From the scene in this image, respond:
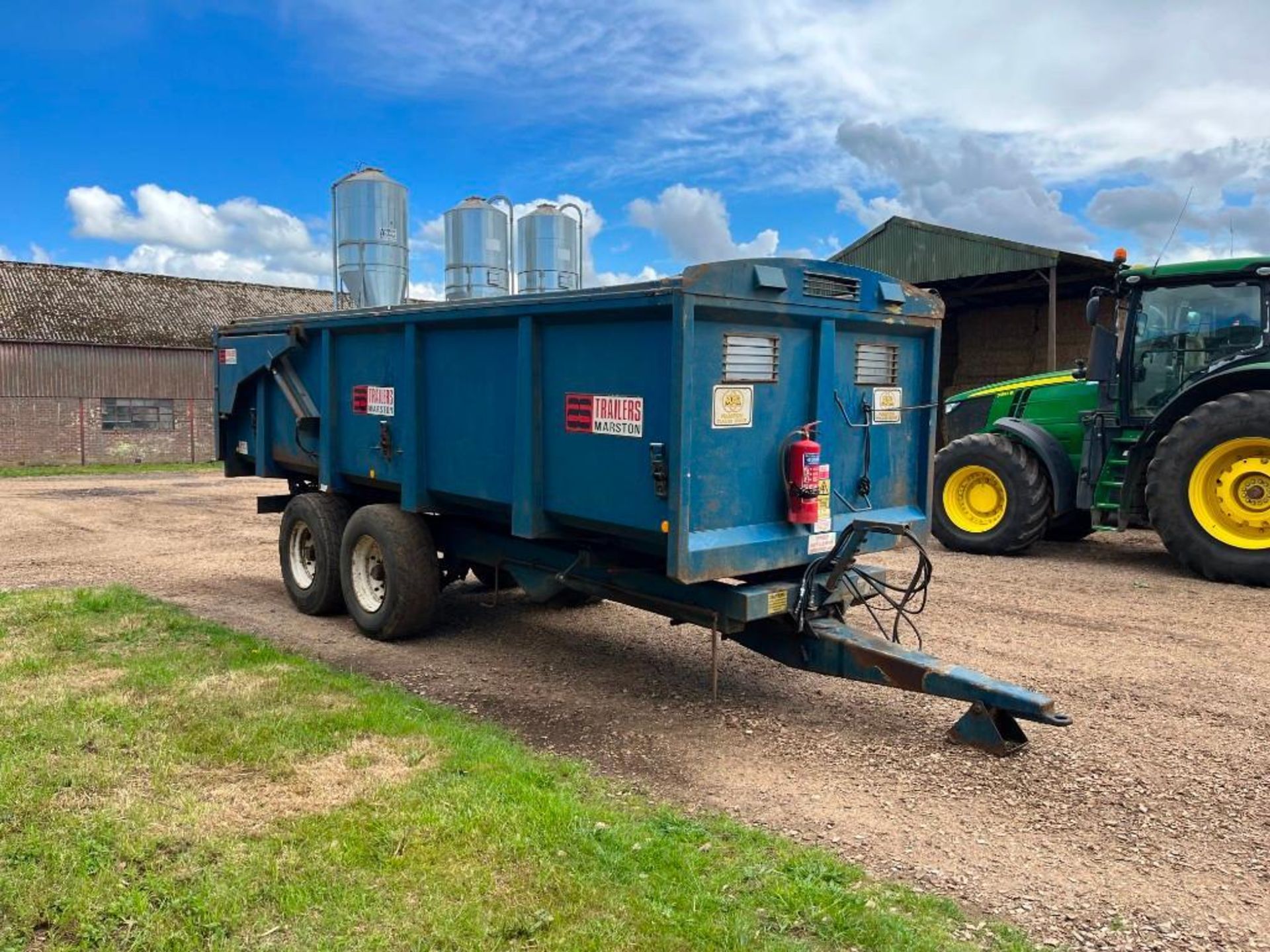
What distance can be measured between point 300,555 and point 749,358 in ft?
15.0

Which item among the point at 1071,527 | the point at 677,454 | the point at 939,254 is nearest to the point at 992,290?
the point at 939,254

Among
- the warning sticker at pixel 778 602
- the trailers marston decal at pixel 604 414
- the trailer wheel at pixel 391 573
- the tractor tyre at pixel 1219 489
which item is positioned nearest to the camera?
the trailers marston decal at pixel 604 414

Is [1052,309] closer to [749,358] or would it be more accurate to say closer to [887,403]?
[887,403]

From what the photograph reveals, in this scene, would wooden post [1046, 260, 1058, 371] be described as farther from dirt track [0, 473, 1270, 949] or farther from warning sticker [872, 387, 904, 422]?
warning sticker [872, 387, 904, 422]

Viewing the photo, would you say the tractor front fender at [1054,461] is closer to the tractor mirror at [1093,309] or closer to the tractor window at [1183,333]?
the tractor window at [1183,333]

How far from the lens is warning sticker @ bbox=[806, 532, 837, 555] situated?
516 centimetres

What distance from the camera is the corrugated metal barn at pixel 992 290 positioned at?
19328mm

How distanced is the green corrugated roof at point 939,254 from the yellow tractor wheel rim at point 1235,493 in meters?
10.6

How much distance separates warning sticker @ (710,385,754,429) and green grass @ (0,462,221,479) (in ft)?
75.5

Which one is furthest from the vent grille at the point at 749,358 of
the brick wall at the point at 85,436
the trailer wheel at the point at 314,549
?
the brick wall at the point at 85,436

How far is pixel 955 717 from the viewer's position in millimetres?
5312

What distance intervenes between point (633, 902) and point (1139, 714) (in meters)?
3.43

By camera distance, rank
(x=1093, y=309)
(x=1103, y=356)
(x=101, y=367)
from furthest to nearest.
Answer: (x=101, y=367) < (x=1103, y=356) < (x=1093, y=309)

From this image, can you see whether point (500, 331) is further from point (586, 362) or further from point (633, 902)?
point (633, 902)
